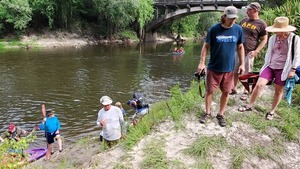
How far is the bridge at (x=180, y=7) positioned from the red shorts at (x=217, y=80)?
31.3 meters

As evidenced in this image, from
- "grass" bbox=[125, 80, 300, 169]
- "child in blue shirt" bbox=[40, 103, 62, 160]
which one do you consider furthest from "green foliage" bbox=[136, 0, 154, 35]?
"grass" bbox=[125, 80, 300, 169]

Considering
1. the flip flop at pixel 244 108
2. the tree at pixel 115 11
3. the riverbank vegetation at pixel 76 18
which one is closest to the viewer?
the flip flop at pixel 244 108

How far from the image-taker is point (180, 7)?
149 ft

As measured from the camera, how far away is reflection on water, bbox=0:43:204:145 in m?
11.5

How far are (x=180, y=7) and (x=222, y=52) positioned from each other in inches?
1676

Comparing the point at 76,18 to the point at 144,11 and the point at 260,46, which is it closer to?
the point at 144,11

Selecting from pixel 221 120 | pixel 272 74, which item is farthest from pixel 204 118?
pixel 272 74

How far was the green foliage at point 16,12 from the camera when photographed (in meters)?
32.9

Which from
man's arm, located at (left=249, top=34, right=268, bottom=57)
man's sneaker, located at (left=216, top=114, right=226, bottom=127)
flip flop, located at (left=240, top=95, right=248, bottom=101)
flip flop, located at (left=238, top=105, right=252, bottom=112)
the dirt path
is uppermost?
man's arm, located at (left=249, top=34, right=268, bottom=57)

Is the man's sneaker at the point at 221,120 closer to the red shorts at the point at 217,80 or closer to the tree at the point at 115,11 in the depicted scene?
the red shorts at the point at 217,80

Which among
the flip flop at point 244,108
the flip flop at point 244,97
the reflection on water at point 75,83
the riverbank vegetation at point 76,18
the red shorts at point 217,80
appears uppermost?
the riverbank vegetation at point 76,18

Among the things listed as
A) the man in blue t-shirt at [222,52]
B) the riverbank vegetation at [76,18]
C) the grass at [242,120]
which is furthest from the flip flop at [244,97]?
the riverbank vegetation at [76,18]

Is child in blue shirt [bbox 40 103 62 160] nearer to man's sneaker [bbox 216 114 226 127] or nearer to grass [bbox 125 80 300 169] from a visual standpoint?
grass [bbox 125 80 300 169]

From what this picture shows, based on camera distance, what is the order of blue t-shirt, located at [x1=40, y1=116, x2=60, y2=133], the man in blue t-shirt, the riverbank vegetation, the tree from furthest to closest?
the tree, the riverbank vegetation, blue t-shirt, located at [x1=40, y1=116, x2=60, y2=133], the man in blue t-shirt
